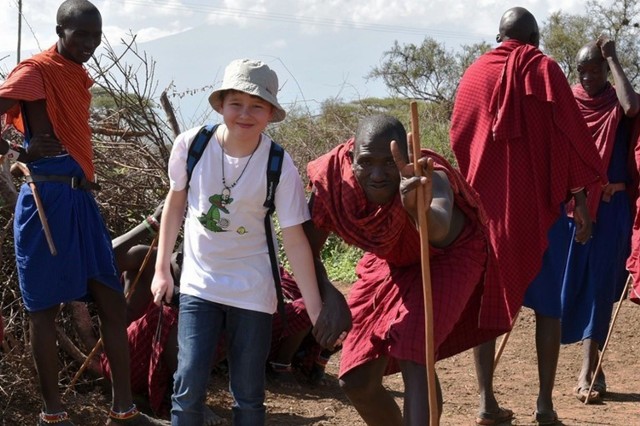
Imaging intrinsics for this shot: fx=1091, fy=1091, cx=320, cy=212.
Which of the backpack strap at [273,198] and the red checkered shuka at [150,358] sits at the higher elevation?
the backpack strap at [273,198]

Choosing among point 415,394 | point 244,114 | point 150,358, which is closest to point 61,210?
point 150,358

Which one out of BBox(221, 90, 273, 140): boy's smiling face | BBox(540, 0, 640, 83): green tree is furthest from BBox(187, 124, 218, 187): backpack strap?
BBox(540, 0, 640, 83): green tree

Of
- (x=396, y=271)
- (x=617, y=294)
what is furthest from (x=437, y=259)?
(x=617, y=294)

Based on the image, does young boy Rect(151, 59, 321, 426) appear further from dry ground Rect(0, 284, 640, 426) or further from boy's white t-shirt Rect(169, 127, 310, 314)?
dry ground Rect(0, 284, 640, 426)

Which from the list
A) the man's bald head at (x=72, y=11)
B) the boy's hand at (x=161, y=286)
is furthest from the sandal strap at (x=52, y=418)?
the man's bald head at (x=72, y=11)

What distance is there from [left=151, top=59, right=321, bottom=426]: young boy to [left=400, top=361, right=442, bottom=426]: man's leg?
1.29 feet

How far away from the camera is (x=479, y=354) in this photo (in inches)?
215

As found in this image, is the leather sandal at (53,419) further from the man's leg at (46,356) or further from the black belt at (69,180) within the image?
the black belt at (69,180)

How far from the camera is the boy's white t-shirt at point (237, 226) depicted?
3.89 meters

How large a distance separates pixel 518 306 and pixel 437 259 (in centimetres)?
142

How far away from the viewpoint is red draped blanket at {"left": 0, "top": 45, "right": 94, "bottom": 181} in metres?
4.56

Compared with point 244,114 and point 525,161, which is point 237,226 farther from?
point 525,161

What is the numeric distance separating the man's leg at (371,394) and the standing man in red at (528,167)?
47.5 inches

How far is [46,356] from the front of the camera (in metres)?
4.55
